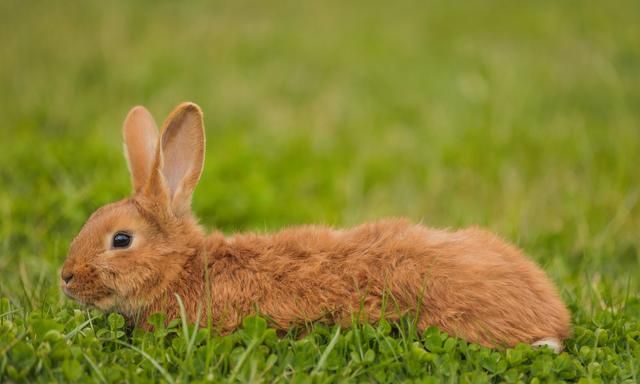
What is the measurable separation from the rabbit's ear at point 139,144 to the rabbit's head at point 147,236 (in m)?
0.03

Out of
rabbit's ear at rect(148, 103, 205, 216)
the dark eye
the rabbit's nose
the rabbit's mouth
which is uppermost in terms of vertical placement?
rabbit's ear at rect(148, 103, 205, 216)

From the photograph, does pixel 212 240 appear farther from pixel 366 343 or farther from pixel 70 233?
pixel 70 233

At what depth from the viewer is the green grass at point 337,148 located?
3.56 m

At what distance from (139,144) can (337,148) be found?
10.5 feet

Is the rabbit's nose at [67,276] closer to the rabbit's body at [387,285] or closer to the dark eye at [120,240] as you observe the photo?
the dark eye at [120,240]

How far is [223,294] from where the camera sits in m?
3.93

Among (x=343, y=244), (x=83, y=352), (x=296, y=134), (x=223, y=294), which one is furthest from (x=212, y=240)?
(x=296, y=134)

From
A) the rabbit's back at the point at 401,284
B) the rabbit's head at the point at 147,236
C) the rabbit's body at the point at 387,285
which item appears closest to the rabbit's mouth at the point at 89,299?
the rabbit's head at the point at 147,236

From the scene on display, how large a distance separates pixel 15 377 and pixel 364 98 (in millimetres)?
6275

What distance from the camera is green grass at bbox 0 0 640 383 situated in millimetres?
3557

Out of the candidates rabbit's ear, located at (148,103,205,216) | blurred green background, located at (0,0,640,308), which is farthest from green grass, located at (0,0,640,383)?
rabbit's ear, located at (148,103,205,216)

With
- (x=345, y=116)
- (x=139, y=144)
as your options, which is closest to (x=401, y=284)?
(x=139, y=144)

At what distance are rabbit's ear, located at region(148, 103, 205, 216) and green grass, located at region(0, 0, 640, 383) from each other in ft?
2.43

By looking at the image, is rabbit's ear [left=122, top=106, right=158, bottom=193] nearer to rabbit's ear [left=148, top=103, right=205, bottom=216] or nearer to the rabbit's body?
rabbit's ear [left=148, top=103, right=205, bottom=216]
